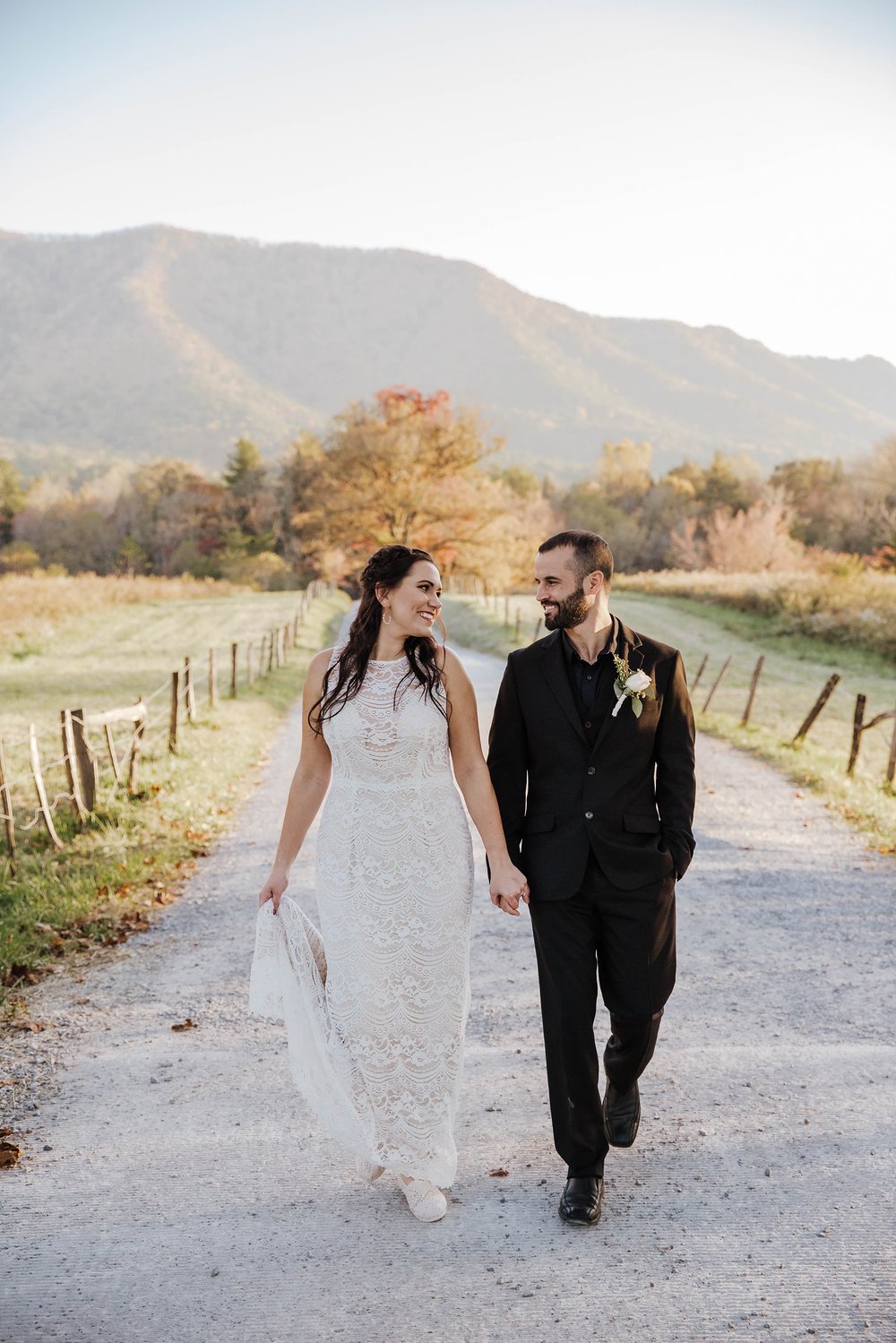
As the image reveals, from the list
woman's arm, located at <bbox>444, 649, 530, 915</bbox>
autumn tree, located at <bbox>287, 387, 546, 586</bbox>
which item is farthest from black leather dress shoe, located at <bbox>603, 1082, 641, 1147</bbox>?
autumn tree, located at <bbox>287, 387, 546, 586</bbox>

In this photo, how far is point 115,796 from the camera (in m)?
9.36

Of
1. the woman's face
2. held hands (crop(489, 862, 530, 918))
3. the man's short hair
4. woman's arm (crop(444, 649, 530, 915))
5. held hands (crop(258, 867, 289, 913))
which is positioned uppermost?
the man's short hair

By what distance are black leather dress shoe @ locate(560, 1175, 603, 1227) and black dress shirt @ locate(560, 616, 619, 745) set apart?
1463mm

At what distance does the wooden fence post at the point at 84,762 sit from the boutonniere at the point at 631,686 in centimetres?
641

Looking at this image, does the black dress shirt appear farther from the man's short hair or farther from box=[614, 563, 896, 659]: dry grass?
box=[614, 563, 896, 659]: dry grass

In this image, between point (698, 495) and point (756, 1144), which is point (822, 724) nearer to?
point (756, 1144)

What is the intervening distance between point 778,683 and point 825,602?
1044 centimetres

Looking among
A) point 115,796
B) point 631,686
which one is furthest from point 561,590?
point 115,796

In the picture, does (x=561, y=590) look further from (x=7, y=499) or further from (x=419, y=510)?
(x=7, y=499)

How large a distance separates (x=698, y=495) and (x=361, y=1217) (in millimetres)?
70708

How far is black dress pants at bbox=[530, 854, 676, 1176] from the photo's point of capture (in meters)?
3.32

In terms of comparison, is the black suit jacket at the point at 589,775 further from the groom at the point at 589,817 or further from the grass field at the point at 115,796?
the grass field at the point at 115,796

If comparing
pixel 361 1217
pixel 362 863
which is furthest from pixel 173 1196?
pixel 362 863

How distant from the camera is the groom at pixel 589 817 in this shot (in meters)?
3.31
